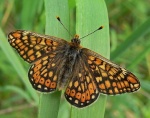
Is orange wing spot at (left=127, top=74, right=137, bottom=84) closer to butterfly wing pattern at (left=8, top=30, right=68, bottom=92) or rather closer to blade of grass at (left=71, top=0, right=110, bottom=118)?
blade of grass at (left=71, top=0, right=110, bottom=118)

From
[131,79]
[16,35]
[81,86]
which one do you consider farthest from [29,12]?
[131,79]

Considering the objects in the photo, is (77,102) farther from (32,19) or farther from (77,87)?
(32,19)

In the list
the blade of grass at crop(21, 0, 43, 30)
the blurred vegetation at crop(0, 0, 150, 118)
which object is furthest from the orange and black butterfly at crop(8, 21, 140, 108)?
the blade of grass at crop(21, 0, 43, 30)

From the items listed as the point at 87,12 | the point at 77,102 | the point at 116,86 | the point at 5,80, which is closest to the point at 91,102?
the point at 77,102

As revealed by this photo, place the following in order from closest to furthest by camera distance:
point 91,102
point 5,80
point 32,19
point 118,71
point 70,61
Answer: point 91,102 < point 118,71 < point 70,61 < point 32,19 < point 5,80

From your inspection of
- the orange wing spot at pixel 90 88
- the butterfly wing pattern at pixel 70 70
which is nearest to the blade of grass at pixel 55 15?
the butterfly wing pattern at pixel 70 70

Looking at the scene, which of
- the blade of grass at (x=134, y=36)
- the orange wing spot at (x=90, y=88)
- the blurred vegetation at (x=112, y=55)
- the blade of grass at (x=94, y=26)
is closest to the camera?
the blade of grass at (x=94, y=26)

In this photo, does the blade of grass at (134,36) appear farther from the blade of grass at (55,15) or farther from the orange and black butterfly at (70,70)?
the blade of grass at (55,15)
